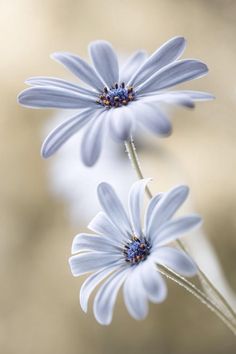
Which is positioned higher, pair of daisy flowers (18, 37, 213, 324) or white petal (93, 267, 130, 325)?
pair of daisy flowers (18, 37, 213, 324)

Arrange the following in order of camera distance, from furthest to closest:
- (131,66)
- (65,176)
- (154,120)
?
(65,176) → (131,66) → (154,120)

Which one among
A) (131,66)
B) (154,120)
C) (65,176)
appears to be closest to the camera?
(154,120)

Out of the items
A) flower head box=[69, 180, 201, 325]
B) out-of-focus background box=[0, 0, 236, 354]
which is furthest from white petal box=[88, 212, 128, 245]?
out-of-focus background box=[0, 0, 236, 354]

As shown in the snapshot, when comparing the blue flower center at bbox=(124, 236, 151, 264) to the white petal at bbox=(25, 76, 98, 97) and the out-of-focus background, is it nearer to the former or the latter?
the white petal at bbox=(25, 76, 98, 97)

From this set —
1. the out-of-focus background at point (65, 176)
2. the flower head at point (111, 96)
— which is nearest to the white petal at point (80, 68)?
the flower head at point (111, 96)

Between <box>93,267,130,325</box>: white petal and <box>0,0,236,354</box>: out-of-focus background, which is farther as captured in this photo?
<box>0,0,236,354</box>: out-of-focus background

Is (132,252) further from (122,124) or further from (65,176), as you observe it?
(65,176)

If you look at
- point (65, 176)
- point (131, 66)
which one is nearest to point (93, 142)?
point (131, 66)
